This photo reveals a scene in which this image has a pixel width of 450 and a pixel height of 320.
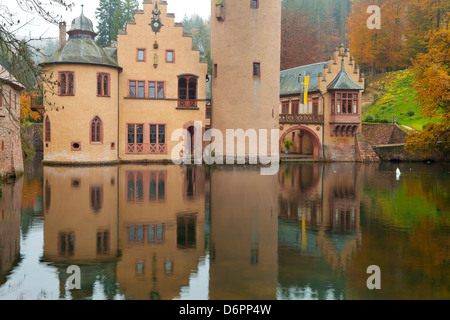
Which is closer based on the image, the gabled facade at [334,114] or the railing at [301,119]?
the railing at [301,119]

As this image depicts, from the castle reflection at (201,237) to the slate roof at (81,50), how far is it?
1430 cm

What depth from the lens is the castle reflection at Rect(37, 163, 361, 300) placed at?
8.78m

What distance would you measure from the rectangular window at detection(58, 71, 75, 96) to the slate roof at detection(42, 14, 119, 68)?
3.04ft

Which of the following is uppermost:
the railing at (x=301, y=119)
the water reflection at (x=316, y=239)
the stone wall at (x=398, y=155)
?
the railing at (x=301, y=119)

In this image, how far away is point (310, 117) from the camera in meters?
45.2

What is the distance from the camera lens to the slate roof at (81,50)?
35125mm

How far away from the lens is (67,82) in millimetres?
35000

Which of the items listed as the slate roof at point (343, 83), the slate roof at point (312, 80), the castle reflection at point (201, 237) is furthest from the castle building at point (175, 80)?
the castle reflection at point (201, 237)

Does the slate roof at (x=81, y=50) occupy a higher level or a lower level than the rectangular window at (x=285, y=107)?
higher

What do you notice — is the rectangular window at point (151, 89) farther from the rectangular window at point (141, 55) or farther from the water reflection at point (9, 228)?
the water reflection at point (9, 228)

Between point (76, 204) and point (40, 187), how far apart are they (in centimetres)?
591

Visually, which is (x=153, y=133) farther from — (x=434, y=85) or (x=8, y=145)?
(x=434, y=85)

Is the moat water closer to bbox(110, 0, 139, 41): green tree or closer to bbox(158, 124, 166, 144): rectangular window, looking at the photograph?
bbox(158, 124, 166, 144): rectangular window
